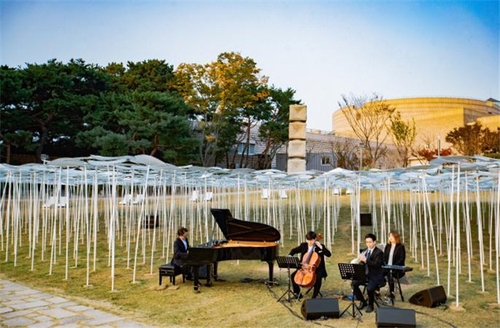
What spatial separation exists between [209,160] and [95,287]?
1128 inches

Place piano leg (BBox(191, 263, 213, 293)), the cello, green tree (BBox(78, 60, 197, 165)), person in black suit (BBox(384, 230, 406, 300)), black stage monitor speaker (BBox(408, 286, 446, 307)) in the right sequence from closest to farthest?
black stage monitor speaker (BBox(408, 286, 446, 307)) < the cello < person in black suit (BBox(384, 230, 406, 300)) < piano leg (BBox(191, 263, 213, 293)) < green tree (BBox(78, 60, 197, 165))

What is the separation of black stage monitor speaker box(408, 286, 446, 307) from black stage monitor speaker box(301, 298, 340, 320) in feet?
5.72

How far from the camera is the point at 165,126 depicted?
100ft

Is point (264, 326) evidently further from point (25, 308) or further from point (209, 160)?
point (209, 160)

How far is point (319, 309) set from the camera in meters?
6.81

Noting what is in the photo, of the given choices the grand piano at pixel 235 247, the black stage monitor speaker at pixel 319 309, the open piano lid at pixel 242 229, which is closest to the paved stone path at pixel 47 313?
the grand piano at pixel 235 247

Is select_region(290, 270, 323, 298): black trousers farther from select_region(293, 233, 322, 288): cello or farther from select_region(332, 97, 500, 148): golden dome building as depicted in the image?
select_region(332, 97, 500, 148): golden dome building

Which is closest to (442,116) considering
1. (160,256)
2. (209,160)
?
(209,160)

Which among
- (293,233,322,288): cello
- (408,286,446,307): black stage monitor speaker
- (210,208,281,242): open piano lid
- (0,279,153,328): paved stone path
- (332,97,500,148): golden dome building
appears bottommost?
(0,279,153,328): paved stone path

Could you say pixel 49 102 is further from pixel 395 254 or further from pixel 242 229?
pixel 395 254

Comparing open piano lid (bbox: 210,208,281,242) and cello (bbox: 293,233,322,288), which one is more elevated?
open piano lid (bbox: 210,208,281,242)

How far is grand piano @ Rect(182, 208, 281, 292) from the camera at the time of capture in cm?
886

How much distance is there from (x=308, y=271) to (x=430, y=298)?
2.07 meters

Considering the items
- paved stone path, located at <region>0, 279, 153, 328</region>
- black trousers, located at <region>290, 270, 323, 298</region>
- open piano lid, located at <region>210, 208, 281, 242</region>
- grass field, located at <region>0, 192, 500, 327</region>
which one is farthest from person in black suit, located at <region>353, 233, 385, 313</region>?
paved stone path, located at <region>0, 279, 153, 328</region>
